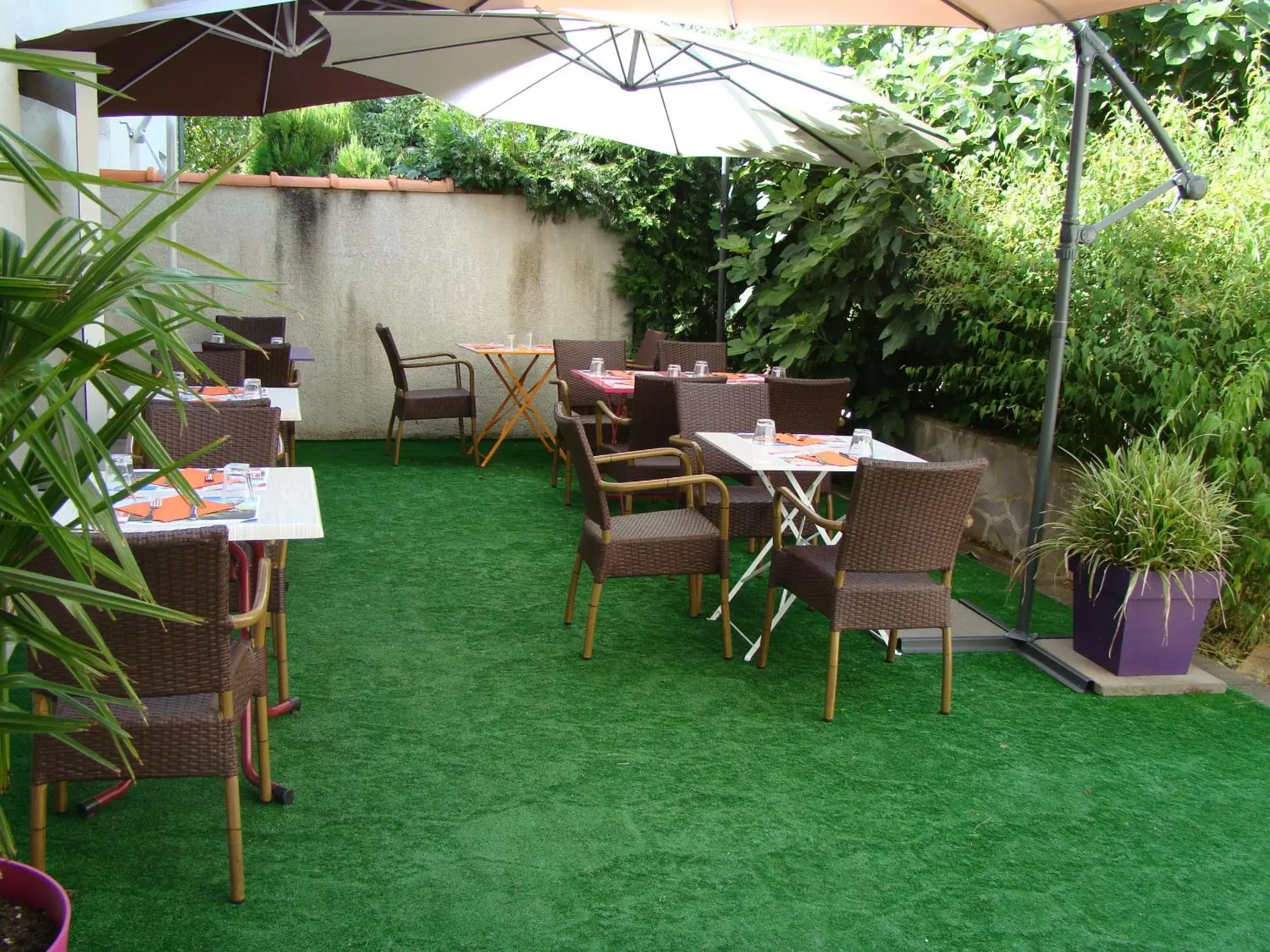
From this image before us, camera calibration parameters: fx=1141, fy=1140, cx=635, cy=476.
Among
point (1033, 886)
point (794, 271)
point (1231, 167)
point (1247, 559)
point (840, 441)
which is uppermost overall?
point (1231, 167)

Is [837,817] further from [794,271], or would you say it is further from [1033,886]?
[794,271]

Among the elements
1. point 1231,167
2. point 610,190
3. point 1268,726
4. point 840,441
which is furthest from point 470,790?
point 610,190

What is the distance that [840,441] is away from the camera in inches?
194

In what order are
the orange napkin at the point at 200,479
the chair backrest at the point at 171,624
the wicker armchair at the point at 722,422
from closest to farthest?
the chair backrest at the point at 171,624
the orange napkin at the point at 200,479
the wicker armchair at the point at 722,422

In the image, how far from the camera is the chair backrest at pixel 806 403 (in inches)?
231

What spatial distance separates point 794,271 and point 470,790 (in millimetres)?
Result: 4643

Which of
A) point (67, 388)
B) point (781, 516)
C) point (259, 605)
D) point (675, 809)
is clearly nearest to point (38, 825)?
point (259, 605)

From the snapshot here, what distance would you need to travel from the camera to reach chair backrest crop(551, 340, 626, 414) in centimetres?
790

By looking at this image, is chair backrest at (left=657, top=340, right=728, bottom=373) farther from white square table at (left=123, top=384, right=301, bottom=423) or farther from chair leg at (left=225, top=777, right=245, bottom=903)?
chair leg at (left=225, top=777, right=245, bottom=903)

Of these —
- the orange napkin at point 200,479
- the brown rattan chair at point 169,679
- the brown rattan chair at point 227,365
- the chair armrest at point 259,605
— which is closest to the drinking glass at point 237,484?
the orange napkin at point 200,479

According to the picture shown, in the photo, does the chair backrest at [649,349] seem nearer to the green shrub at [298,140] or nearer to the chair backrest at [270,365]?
the chair backrest at [270,365]

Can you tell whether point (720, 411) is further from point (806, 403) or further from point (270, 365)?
point (270, 365)

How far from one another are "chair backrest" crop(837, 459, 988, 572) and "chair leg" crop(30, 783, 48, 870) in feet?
8.13

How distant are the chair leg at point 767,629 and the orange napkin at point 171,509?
6.66ft
